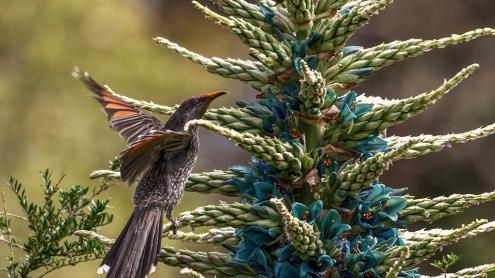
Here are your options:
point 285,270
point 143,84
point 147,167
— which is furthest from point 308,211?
point 143,84

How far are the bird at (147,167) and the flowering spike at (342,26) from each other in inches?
28.7

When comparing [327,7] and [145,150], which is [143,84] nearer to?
[145,150]

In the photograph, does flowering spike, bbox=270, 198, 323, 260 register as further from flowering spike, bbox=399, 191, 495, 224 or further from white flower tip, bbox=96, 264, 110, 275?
white flower tip, bbox=96, 264, 110, 275

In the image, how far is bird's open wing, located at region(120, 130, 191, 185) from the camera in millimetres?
4371

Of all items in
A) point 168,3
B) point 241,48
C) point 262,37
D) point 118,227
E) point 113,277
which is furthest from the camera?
point 168,3

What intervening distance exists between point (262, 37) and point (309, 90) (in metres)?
0.36

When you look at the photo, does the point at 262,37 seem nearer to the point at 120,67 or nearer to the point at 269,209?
the point at 269,209

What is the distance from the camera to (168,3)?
2448 centimetres

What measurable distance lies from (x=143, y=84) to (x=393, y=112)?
14979mm

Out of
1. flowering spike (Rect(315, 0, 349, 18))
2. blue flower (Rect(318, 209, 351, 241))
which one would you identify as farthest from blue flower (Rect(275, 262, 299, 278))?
flowering spike (Rect(315, 0, 349, 18))

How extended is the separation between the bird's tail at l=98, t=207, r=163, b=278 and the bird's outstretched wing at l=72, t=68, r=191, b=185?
10.3 inches

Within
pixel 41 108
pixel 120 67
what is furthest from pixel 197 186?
pixel 120 67

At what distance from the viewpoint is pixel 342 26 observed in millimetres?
3732

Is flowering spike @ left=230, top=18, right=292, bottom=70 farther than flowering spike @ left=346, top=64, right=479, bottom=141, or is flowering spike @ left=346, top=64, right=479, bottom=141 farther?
flowering spike @ left=230, top=18, right=292, bottom=70
